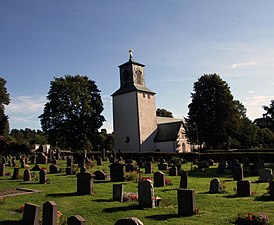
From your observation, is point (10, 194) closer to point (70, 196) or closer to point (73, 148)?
point (70, 196)

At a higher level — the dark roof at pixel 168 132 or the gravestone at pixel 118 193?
the dark roof at pixel 168 132

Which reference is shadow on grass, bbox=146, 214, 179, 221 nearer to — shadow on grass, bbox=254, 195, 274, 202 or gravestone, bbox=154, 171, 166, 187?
shadow on grass, bbox=254, 195, 274, 202

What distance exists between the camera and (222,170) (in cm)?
2295

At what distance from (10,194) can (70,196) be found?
8.72ft

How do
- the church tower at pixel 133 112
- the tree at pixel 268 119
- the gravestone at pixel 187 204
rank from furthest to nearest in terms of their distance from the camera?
the tree at pixel 268 119, the church tower at pixel 133 112, the gravestone at pixel 187 204

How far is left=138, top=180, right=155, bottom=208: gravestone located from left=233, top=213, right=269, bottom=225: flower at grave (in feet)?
10.0

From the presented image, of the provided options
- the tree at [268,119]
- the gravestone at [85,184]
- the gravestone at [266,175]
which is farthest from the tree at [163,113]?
the gravestone at [85,184]

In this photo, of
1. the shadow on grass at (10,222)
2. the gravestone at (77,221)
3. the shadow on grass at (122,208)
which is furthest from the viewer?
the shadow on grass at (122,208)

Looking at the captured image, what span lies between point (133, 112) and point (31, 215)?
1718 inches

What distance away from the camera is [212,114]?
43875mm

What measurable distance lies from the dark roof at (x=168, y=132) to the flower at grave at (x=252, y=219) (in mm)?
43165

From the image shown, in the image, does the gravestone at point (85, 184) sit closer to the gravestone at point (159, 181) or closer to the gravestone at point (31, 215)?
the gravestone at point (159, 181)

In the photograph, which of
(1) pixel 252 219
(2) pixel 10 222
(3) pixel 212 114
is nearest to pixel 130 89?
(3) pixel 212 114

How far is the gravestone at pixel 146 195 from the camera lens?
10.7m
